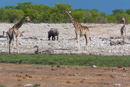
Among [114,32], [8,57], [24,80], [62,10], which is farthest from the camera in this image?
[62,10]

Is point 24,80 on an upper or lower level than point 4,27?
lower

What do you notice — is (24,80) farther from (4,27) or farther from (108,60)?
(4,27)

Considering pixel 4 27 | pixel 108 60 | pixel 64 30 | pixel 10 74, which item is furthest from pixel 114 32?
pixel 10 74

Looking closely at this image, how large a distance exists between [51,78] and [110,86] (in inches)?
69.3

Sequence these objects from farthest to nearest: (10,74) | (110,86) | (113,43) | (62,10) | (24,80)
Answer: (62,10) < (113,43) < (10,74) < (24,80) < (110,86)

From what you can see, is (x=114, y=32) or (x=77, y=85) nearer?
(x=77, y=85)

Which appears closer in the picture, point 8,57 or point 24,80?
point 24,80

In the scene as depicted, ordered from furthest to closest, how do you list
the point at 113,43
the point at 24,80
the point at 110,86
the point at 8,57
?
the point at 113,43, the point at 8,57, the point at 24,80, the point at 110,86

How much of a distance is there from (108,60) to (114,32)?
56.0 feet

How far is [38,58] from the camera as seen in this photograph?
13234 mm

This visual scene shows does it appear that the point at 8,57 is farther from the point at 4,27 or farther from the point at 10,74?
the point at 4,27

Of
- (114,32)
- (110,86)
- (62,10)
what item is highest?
(62,10)

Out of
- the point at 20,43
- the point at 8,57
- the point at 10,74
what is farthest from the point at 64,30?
the point at 10,74

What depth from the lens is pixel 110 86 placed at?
6.93 meters
